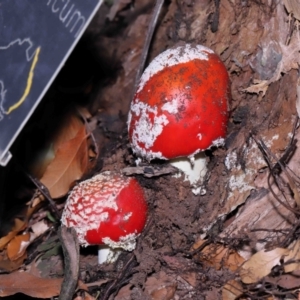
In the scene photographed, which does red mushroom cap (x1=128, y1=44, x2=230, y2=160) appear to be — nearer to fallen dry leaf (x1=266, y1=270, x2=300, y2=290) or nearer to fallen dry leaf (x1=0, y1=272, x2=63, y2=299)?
fallen dry leaf (x1=266, y1=270, x2=300, y2=290)

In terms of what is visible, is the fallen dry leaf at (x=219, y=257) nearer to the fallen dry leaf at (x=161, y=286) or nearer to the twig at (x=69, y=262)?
the fallen dry leaf at (x=161, y=286)

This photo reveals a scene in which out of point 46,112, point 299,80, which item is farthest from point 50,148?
point 299,80

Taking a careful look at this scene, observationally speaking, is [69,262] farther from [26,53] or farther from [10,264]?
[26,53]

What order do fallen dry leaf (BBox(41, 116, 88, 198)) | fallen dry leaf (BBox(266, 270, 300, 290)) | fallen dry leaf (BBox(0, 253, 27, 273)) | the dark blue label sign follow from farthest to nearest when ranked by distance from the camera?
fallen dry leaf (BBox(41, 116, 88, 198))
fallen dry leaf (BBox(0, 253, 27, 273))
fallen dry leaf (BBox(266, 270, 300, 290))
the dark blue label sign

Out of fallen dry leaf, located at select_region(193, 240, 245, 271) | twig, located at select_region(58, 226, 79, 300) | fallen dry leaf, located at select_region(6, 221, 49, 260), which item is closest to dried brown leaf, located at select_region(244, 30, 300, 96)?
fallen dry leaf, located at select_region(193, 240, 245, 271)

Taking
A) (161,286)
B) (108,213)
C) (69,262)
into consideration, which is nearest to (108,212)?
(108,213)
